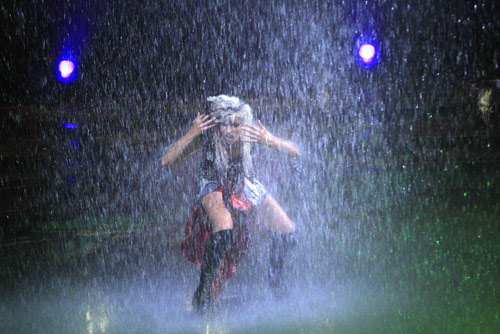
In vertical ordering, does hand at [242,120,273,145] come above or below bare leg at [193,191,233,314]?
above

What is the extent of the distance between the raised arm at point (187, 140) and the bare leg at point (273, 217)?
591mm

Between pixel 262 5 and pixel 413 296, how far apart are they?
767 centimetres

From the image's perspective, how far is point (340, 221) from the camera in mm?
4855

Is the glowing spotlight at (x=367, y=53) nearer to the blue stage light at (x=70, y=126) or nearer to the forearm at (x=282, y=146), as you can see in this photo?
the forearm at (x=282, y=146)

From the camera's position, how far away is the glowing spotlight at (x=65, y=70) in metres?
8.91

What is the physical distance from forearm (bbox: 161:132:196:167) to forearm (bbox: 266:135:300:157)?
1.46 ft

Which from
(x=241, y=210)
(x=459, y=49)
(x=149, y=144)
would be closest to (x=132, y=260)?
(x=241, y=210)

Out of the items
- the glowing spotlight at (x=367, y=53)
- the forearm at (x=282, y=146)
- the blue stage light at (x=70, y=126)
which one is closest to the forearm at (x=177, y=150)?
the forearm at (x=282, y=146)

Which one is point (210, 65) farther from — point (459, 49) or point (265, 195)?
point (265, 195)

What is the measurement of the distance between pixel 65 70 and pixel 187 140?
6887 mm

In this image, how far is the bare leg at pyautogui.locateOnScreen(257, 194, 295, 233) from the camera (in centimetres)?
308

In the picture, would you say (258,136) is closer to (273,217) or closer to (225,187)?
(225,187)

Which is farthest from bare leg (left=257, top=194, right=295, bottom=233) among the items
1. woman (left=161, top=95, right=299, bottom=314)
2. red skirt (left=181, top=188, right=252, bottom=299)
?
red skirt (left=181, top=188, right=252, bottom=299)

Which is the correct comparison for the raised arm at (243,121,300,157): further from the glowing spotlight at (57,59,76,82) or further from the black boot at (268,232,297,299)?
the glowing spotlight at (57,59,76,82)
